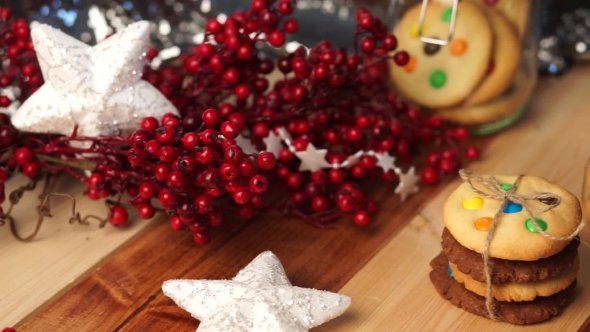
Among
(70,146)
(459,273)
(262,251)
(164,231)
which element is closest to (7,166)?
(70,146)

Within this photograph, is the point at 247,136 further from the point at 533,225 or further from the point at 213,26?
the point at 533,225

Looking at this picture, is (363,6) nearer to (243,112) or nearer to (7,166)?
(243,112)

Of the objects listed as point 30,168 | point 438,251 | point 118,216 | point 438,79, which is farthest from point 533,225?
point 30,168

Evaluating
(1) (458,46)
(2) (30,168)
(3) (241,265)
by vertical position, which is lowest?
(3) (241,265)

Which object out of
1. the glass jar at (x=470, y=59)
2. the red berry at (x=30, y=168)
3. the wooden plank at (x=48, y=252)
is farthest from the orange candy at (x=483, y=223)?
the red berry at (x=30, y=168)

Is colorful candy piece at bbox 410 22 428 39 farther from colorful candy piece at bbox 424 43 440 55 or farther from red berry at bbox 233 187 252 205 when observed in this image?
red berry at bbox 233 187 252 205

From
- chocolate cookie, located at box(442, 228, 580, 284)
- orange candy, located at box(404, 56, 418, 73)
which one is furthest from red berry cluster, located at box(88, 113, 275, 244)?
orange candy, located at box(404, 56, 418, 73)
